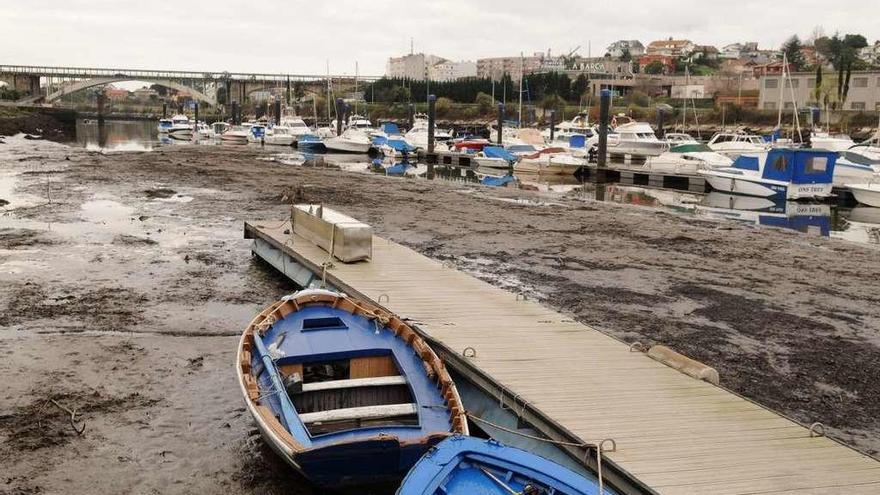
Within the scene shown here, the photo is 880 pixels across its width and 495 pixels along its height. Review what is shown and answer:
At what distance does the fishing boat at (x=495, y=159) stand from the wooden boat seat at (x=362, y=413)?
44316 mm

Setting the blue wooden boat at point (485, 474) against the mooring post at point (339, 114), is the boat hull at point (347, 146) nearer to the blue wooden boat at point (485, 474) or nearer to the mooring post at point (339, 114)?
the mooring post at point (339, 114)

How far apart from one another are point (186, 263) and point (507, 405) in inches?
452

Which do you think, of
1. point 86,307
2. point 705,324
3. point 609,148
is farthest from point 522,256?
point 609,148

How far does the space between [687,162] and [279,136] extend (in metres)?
44.7

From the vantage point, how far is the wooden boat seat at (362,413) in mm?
7293

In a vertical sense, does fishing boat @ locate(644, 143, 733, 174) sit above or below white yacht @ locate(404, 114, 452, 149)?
below

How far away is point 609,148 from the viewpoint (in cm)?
5409

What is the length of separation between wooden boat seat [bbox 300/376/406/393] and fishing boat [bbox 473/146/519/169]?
4370cm

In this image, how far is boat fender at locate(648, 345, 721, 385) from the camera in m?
8.54

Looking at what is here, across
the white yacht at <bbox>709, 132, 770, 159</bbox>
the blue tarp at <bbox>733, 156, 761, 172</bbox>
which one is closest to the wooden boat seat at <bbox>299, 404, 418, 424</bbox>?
the blue tarp at <bbox>733, 156, 761, 172</bbox>

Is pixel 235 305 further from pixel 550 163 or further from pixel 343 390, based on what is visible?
pixel 550 163

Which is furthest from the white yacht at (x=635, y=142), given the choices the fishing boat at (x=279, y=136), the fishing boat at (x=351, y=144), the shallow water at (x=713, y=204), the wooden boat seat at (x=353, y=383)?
the wooden boat seat at (x=353, y=383)

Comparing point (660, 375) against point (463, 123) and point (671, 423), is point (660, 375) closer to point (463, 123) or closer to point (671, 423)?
point (671, 423)

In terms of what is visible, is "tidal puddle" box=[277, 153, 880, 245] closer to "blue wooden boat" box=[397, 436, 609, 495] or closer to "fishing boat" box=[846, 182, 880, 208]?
"fishing boat" box=[846, 182, 880, 208]
